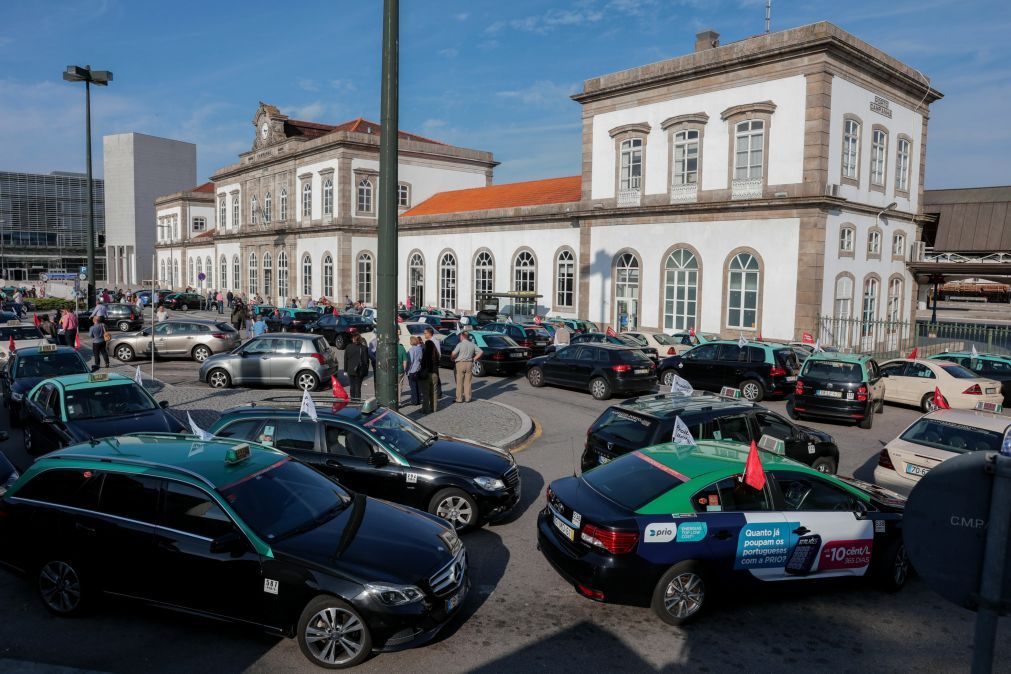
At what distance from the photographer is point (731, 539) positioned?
6.25 metres

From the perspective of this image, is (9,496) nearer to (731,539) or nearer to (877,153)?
(731,539)

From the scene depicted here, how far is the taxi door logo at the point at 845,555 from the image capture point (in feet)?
21.7

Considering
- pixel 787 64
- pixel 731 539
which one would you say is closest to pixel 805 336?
pixel 787 64

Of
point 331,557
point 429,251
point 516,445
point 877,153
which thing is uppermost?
point 877,153

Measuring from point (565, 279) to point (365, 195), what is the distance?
20671 mm

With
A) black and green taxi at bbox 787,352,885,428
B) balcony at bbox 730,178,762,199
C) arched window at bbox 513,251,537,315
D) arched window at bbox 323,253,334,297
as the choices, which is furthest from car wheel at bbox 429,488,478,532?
arched window at bbox 323,253,334,297

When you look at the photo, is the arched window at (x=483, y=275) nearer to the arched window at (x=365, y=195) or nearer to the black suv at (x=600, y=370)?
the arched window at (x=365, y=195)

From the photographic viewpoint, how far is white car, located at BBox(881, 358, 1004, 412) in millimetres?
17125

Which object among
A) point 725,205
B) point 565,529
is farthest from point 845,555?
point 725,205

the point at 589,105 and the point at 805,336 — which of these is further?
the point at 589,105

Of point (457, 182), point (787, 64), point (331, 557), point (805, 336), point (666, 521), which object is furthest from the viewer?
point (457, 182)

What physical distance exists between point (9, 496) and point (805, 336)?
84.0ft

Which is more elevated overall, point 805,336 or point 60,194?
point 60,194

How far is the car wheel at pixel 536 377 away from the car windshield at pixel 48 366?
11.1 m
